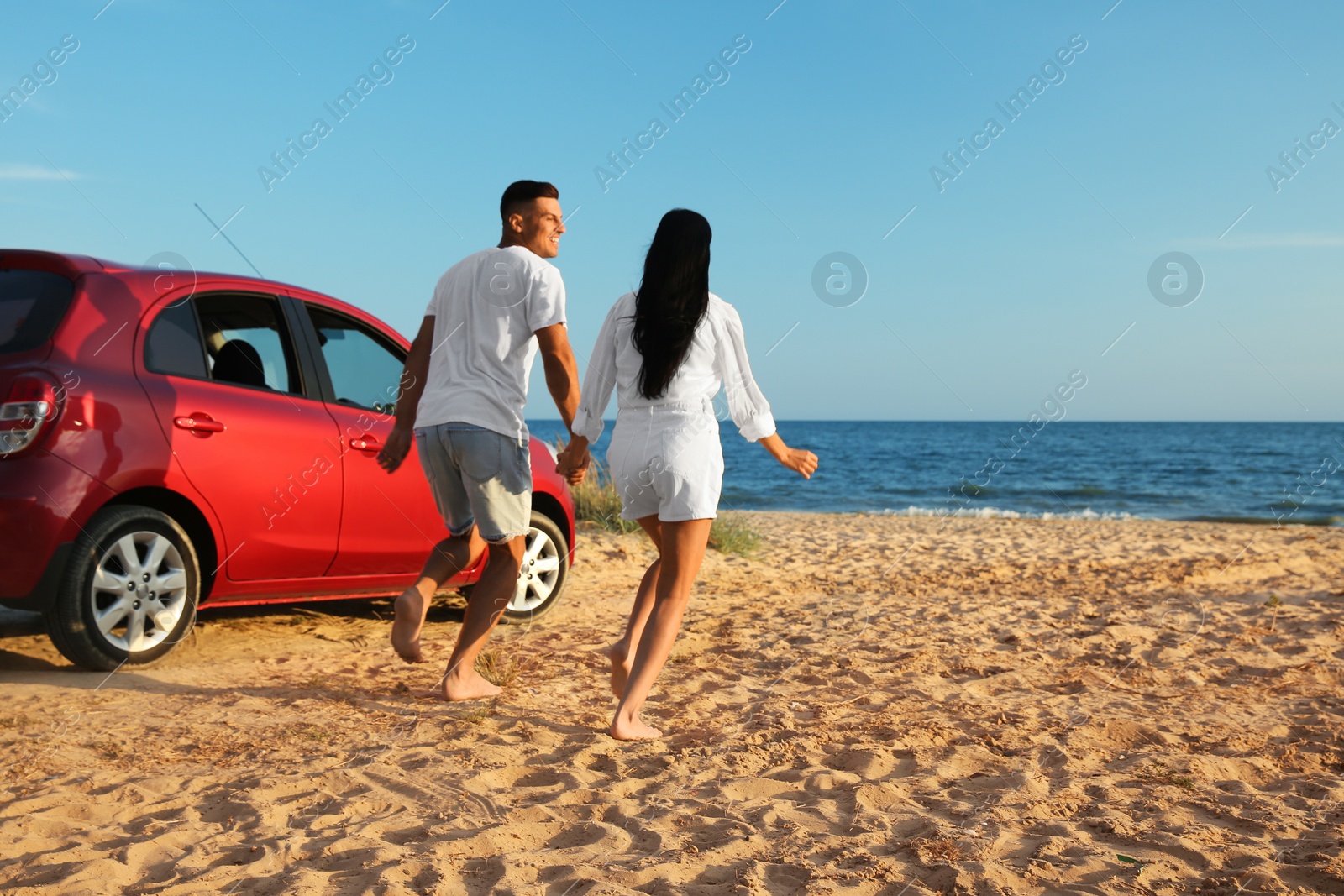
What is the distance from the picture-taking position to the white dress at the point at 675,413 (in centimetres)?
360

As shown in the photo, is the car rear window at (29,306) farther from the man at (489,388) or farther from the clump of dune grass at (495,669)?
the clump of dune grass at (495,669)

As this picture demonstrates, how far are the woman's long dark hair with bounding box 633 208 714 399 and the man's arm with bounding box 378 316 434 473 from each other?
1.07m

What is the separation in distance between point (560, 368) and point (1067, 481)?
29854 millimetres

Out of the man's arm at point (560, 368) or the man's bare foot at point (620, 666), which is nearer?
the man's bare foot at point (620, 666)

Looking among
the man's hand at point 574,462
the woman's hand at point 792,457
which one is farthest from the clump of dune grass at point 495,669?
the woman's hand at point 792,457

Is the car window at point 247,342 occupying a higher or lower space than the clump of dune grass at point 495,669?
higher

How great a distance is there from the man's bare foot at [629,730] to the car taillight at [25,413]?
8.63 feet

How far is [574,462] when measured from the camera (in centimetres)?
388

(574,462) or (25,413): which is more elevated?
(574,462)

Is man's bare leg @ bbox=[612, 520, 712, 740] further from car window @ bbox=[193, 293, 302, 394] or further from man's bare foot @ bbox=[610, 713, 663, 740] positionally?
car window @ bbox=[193, 293, 302, 394]

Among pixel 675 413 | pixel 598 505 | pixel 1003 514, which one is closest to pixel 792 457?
pixel 675 413

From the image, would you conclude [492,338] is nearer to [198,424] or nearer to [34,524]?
[198,424]

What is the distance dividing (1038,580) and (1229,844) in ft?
21.6

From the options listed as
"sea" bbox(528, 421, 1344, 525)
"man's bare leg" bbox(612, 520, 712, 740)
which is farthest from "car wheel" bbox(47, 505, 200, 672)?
"sea" bbox(528, 421, 1344, 525)
